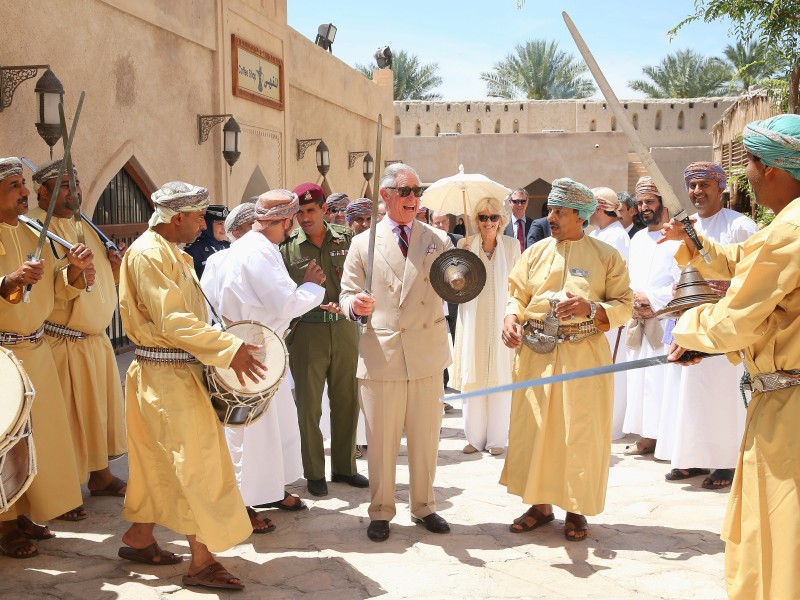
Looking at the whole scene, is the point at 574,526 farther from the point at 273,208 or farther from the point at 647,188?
the point at 647,188

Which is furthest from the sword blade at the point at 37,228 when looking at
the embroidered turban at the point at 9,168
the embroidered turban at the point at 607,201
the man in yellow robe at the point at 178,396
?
the embroidered turban at the point at 607,201

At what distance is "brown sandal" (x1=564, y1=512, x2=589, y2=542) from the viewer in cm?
495

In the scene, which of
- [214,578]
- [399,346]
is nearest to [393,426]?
[399,346]

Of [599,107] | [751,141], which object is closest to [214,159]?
[751,141]

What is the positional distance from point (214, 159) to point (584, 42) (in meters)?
8.47

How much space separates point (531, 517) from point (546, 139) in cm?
2109

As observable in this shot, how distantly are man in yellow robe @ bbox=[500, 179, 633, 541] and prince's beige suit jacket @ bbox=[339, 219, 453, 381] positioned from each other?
461mm

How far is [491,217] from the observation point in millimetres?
7059

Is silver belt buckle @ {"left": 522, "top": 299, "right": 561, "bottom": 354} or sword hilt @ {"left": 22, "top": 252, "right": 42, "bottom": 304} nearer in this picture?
sword hilt @ {"left": 22, "top": 252, "right": 42, "bottom": 304}

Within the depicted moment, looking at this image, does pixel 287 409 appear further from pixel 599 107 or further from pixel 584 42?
pixel 599 107

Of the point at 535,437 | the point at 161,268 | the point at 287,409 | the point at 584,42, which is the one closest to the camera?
the point at 584,42

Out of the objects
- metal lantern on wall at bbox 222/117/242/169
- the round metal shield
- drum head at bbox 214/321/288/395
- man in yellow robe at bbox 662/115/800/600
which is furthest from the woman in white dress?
metal lantern on wall at bbox 222/117/242/169

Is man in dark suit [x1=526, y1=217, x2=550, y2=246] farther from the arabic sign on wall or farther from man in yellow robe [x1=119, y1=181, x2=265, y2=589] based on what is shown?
man in yellow robe [x1=119, y1=181, x2=265, y2=589]

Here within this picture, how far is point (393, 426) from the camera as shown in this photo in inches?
199
